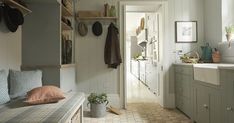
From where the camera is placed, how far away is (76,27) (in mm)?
4453

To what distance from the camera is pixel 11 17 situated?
2629 millimetres

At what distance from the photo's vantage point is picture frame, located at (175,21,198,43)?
4.54 meters

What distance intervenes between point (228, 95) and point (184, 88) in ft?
5.24

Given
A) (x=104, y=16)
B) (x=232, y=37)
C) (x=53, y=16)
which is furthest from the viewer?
(x=104, y=16)

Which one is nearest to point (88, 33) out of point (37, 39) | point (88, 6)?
point (88, 6)

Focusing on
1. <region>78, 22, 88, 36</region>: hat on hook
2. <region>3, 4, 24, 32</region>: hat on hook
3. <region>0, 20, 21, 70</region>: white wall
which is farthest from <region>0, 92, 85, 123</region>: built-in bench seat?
<region>78, 22, 88, 36</region>: hat on hook

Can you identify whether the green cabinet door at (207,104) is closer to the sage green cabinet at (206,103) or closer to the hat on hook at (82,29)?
the sage green cabinet at (206,103)

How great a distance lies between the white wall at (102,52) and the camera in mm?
4508

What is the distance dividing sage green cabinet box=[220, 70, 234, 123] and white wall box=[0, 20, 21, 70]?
2395mm

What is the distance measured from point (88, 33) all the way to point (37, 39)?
1.37 m

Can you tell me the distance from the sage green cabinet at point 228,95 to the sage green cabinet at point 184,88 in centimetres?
109

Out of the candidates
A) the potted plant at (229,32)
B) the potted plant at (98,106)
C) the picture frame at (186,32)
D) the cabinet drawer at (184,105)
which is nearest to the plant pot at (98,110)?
the potted plant at (98,106)

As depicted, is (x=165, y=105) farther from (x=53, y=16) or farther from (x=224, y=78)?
(x=53, y=16)

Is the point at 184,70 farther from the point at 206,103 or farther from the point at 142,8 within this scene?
the point at 142,8
